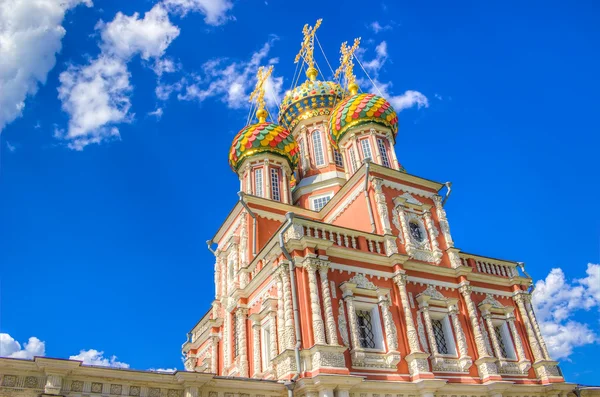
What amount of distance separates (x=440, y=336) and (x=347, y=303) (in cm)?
361

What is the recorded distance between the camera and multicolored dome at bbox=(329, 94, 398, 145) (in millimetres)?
19375

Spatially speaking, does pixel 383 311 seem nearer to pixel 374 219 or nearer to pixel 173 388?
pixel 374 219

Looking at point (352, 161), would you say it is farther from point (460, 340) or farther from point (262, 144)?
point (460, 340)

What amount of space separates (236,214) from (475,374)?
972 cm

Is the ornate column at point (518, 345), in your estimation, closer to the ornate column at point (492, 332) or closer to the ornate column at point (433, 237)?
the ornate column at point (492, 332)

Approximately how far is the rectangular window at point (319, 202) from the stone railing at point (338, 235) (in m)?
5.82

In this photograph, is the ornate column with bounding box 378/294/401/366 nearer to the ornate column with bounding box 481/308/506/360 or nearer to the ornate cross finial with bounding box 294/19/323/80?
the ornate column with bounding box 481/308/506/360

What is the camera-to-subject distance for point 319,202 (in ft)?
68.0

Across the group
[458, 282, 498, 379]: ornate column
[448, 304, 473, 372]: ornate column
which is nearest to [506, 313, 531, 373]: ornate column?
[458, 282, 498, 379]: ornate column

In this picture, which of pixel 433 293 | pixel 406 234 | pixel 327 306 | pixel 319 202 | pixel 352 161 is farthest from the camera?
pixel 319 202

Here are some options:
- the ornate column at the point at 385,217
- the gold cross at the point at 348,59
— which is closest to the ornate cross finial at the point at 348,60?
the gold cross at the point at 348,59

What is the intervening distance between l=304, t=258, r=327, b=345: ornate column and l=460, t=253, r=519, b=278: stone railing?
252 inches

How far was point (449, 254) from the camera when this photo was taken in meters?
16.3

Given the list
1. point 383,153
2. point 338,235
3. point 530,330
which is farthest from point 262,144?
point 530,330
